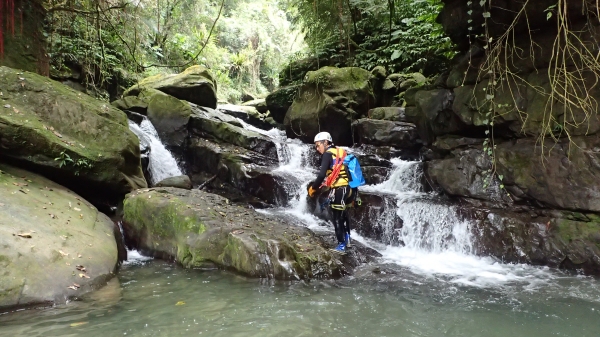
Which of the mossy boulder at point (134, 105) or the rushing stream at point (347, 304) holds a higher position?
the mossy boulder at point (134, 105)

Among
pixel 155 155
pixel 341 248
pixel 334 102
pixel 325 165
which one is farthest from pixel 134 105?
pixel 341 248

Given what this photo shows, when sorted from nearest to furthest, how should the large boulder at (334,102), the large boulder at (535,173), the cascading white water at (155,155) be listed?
1. the large boulder at (535,173)
2. the cascading white water at (155,155)
3. the large boulder at (334,102)

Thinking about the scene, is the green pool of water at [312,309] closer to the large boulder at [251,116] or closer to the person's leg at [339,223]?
the person's leg at [339,223]

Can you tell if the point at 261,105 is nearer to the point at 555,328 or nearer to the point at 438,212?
the point at 438,212

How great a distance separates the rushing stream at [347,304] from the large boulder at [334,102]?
21.5 ft

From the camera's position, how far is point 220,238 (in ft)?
20.2

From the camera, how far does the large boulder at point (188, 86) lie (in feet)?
47.9

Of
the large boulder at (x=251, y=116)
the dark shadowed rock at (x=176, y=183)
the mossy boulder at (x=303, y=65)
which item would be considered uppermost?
the mossy boulder at (x=303, y=65)

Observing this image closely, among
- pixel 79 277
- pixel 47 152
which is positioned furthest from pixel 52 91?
pixel 79 277

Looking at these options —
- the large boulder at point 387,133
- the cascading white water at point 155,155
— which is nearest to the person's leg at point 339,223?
the large boulder at point 387,133

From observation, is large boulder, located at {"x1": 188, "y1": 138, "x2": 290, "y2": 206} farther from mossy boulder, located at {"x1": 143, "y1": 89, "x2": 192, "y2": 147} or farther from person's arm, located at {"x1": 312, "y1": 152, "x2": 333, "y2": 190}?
person's arm, located at {"x1": 312, "y1": 152, "x2": 333, "y2": 190}

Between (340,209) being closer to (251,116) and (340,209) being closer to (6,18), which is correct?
(6,18)

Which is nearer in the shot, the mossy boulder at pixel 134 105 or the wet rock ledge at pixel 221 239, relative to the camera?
the wet rock ledge at pixel 221 239

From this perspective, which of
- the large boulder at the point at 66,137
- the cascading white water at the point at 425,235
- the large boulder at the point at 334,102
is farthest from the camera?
the large boulder at the point at 334,102
